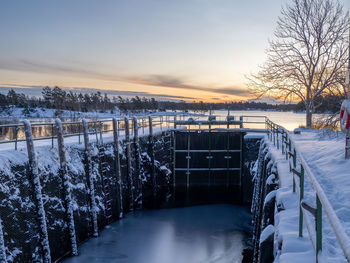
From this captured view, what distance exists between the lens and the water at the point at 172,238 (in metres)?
10.5

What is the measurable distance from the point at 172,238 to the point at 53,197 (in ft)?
17.5

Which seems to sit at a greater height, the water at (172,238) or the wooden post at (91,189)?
the wooden post at (91,189)

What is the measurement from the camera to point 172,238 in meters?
12.2

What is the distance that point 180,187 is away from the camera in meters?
20.4

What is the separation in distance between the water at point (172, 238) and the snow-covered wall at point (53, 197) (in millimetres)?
786

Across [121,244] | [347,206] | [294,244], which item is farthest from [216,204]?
[294,244]

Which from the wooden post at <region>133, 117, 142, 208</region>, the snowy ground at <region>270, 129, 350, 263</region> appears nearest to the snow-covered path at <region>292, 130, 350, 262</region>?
the snowy ground at <region>270, 129, 350, 263</region>

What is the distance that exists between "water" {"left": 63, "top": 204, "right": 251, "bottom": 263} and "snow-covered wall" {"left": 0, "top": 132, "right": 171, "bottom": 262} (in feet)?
2.58

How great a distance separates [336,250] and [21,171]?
8337 mm

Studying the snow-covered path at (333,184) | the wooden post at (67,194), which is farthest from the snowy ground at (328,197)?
the wooden post at (67,194)

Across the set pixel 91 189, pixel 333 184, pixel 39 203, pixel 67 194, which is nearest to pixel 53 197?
pixel 67 194

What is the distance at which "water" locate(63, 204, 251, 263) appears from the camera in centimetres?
1048

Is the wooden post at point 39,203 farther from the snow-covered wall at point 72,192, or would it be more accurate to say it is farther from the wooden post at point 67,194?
the wooden post at point 67,194

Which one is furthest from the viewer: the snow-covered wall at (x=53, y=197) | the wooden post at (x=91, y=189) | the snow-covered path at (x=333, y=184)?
the wooden post at (x=91, y=189)
